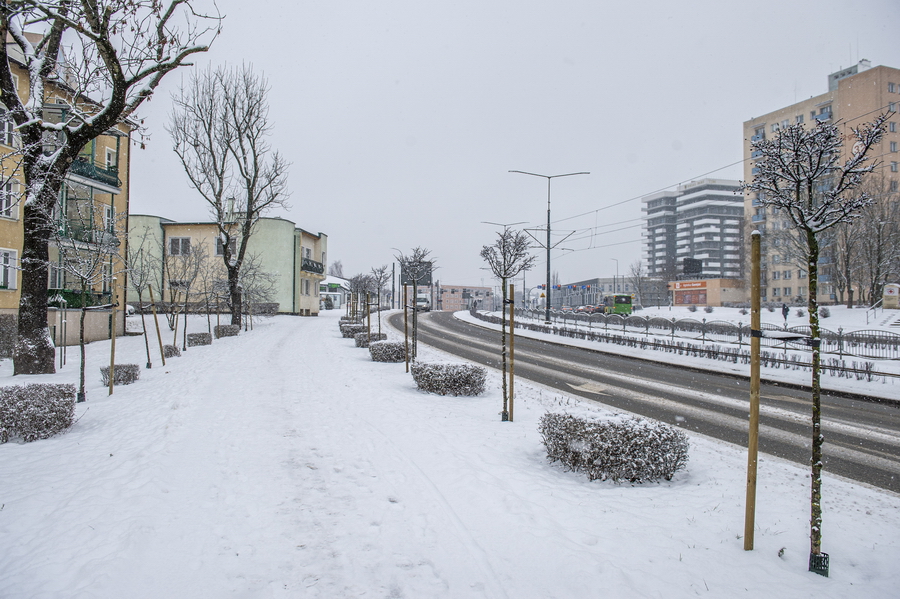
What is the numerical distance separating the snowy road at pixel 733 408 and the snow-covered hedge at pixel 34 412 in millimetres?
10196

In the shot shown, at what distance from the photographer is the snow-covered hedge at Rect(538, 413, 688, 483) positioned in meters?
5.09

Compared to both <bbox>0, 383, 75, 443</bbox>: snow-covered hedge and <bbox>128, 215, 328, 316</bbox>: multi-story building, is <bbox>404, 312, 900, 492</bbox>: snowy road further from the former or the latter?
<bbox>128, 215, 328, 316</bbox>: multi-story building

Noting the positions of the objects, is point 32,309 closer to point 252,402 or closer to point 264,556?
point 252,402

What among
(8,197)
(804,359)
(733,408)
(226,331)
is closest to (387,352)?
(733,408)

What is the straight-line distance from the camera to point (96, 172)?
20641 mm

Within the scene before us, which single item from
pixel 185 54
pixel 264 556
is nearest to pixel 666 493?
pixel 264 556

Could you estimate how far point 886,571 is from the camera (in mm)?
3391

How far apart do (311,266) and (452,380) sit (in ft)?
118

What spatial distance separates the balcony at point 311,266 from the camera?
41747 millimetres

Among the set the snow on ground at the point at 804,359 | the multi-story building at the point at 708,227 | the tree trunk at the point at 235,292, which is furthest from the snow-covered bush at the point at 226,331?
the multi-story building at the point at 708,227

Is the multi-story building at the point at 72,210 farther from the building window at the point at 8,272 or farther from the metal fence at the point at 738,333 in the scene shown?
the metal fence at the point at 738,333

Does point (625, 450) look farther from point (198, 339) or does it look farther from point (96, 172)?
point (96, 172)

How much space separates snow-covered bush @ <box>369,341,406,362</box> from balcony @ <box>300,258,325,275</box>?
29.3 metres

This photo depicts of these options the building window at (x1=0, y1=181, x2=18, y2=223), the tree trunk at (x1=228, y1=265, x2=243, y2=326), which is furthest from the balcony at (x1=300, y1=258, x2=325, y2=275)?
the building window at (x1=0, y1=181, x2=18, y2=223)
